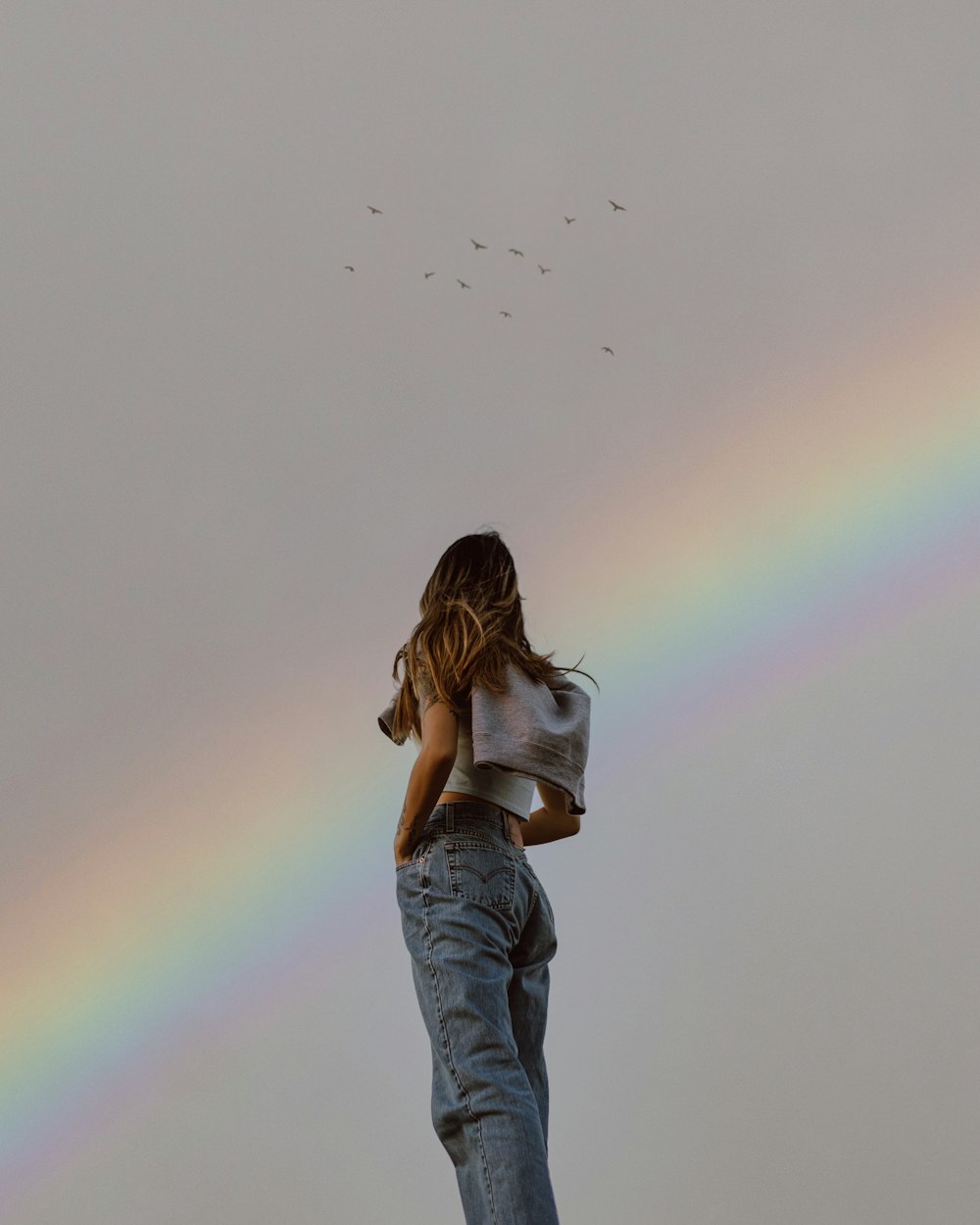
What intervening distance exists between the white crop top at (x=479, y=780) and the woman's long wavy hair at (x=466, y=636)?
4cm

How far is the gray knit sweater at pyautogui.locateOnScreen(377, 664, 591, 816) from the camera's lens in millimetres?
1401

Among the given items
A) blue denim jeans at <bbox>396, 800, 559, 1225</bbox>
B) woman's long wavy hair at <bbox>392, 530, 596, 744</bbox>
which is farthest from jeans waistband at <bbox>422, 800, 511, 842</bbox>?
woman's long wavy hair at <bbox>392, 530, 596, 744</bbox>

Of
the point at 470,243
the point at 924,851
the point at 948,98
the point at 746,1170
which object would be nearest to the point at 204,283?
the point at 470,243

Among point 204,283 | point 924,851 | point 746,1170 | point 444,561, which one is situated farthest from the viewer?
point 204,283

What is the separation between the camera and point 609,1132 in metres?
2.18

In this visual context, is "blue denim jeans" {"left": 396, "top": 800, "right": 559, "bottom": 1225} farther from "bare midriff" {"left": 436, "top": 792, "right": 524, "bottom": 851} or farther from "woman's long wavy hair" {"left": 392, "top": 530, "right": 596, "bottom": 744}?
"woman's long wavy hair" {"left": 392, "top": 530, "right": 596, "bottom": 744}

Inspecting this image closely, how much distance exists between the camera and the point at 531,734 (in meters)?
1.43

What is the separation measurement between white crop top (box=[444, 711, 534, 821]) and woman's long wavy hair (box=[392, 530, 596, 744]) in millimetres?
43

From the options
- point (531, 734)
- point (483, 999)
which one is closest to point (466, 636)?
point (531, 734)

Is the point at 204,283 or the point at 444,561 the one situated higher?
the point at 204,283

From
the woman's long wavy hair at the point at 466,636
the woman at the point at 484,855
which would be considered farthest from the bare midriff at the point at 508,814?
the woman's long wavy hair at the point at 466,636

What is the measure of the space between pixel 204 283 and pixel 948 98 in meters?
1.72

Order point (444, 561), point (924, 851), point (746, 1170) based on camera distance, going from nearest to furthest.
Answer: point (444, 561) → point (746, 1170) → point (924, 851)

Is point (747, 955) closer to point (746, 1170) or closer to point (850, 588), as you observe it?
point (746, 1170)
